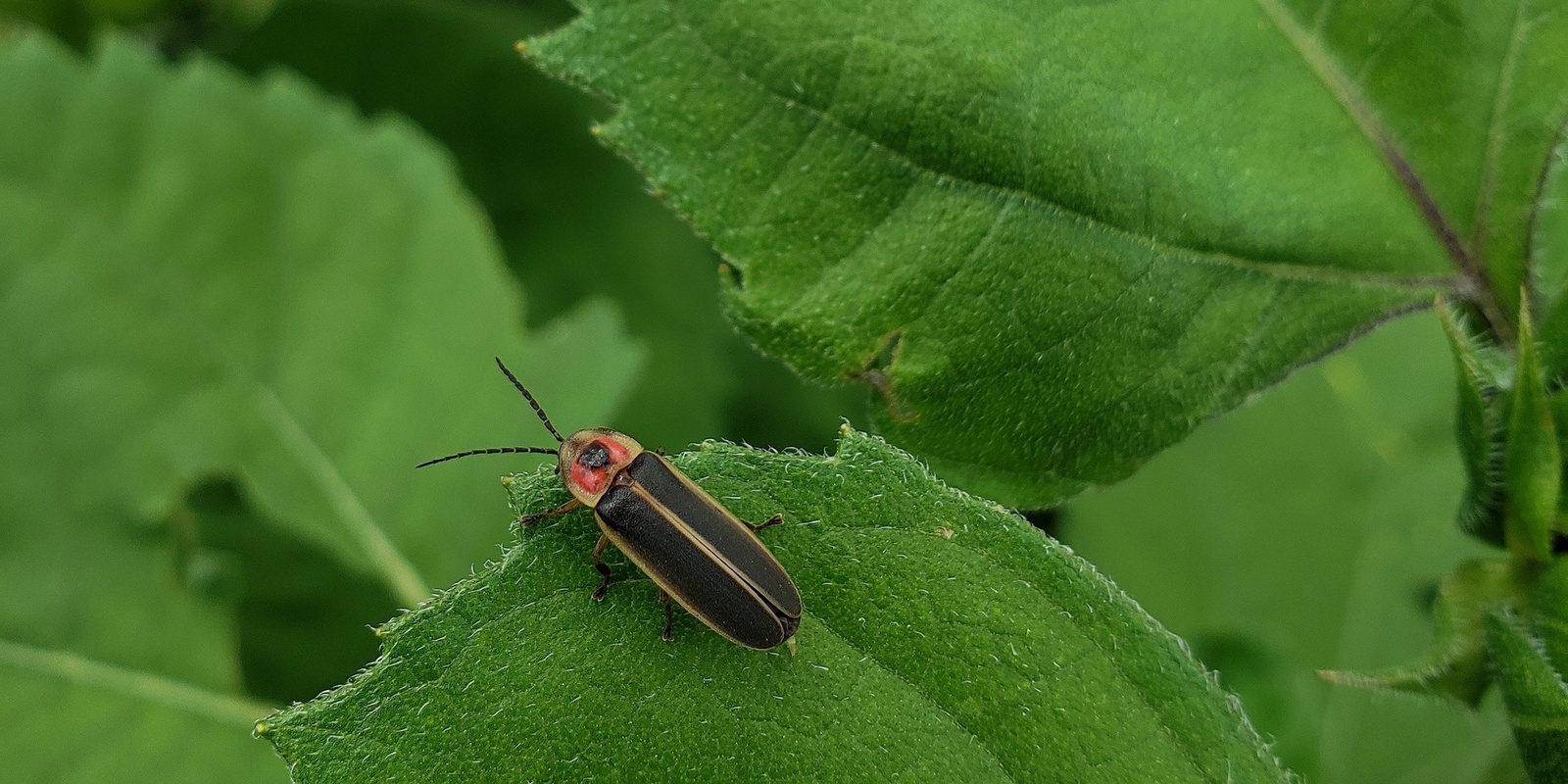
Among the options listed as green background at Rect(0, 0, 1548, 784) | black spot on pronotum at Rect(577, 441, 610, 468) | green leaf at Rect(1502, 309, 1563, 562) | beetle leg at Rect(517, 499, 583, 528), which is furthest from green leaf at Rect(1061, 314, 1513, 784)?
beetle leg at Rect(517, 499, 583, 528)

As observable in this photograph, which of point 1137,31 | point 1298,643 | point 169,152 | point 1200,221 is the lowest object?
point 1298,643

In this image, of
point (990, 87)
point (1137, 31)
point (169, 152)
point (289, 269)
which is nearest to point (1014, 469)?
point (990, 87)

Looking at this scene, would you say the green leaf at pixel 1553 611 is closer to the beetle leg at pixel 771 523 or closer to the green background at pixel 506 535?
the beetle leg at pixel 771 523

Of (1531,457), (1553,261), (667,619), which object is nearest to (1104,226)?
(1531,457)

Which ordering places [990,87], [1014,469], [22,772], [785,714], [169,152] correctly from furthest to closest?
[169,152] → [22,772] → [1014,469] → [990,87] → [785,714]

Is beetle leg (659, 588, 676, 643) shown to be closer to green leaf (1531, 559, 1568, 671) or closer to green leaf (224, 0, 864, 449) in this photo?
green leaf (1531, 559, 1568, 671)

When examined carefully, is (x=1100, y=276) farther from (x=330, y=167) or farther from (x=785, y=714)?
(x=330, y=167)
